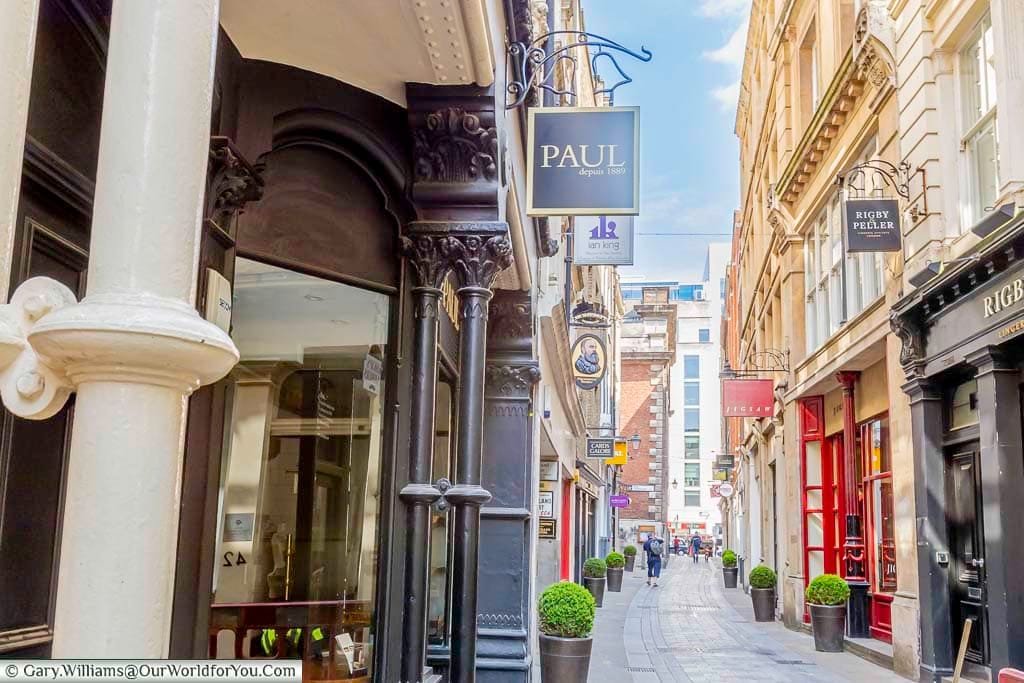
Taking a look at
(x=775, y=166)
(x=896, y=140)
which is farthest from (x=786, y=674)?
(x=775, y=166)

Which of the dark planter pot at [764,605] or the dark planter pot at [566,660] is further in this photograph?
the dark planter pot at [764,605]

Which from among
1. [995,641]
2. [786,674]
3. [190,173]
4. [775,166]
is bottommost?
[786,674]

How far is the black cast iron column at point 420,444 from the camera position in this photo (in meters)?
5.52

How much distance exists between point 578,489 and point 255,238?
79.2 ft

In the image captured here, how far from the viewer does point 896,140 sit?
46.0 ft

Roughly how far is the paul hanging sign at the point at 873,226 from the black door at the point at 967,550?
9.31 feet

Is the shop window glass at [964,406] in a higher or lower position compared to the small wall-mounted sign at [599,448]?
lower

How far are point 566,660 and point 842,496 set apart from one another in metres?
11.1

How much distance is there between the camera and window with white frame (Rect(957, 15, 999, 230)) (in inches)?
447

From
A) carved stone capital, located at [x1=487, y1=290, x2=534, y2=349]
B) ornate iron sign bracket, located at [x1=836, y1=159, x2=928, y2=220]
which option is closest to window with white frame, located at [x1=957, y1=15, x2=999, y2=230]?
ornate iron sign bracket, located at [x1=836, y1=159, x2=928, y2=220]

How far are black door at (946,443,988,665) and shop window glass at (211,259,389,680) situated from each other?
8283 mm

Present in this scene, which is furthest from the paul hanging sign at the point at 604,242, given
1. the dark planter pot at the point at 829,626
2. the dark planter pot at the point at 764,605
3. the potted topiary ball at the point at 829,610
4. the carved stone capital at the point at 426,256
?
the carved stone capital at the point at 426,256

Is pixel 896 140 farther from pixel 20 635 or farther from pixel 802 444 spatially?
pixel 20 635

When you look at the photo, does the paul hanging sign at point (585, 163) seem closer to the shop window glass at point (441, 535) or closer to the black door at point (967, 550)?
the shop window glass at point (441, 535)
